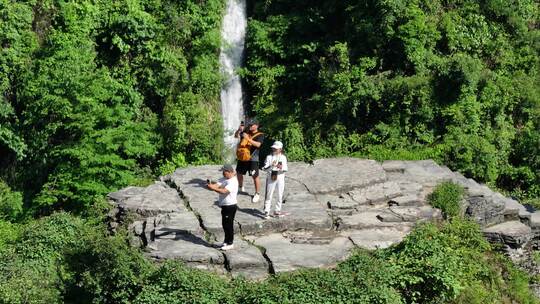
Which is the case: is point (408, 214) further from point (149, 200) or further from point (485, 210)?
point (149, 200)

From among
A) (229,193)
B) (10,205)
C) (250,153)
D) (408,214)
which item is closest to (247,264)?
(229,193)

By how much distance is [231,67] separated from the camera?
72.5ft

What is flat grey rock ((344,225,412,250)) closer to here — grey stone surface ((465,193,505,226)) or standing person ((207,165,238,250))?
grey stone surface ((465,193,505,226))

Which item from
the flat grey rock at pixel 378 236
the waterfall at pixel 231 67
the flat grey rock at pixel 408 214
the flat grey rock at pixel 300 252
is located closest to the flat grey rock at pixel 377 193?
the flat grey rock at pixel 408 214

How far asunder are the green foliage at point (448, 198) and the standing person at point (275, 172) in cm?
321

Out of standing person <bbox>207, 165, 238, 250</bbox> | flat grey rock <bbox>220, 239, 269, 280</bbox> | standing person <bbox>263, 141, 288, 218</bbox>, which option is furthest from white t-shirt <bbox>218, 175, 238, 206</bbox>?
standing person <bbox>263, 141, 288, 218</bbox>

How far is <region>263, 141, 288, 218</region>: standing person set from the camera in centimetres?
1448

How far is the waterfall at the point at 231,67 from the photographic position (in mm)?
21734

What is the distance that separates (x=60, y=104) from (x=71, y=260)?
649cm

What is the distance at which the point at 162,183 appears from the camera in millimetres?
16859

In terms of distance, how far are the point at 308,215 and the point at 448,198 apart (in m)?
2.90

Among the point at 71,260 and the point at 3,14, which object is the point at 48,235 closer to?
the point at 71,260

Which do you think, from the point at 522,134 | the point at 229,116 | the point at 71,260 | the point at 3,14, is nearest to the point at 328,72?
the point at 229,116

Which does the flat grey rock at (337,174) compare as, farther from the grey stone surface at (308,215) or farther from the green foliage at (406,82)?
the green foliage at (406,82)
